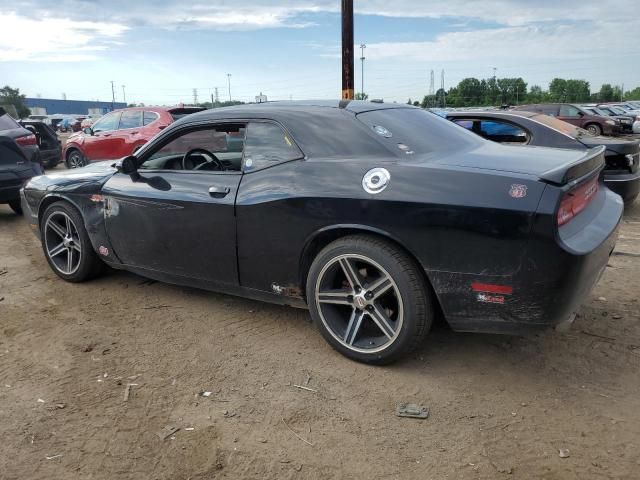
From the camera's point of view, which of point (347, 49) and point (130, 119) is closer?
point (347, 49)

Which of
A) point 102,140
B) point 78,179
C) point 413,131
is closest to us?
point 413,131

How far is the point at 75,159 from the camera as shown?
1282 cm

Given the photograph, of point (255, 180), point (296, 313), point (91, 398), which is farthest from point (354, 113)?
point (91, 398)

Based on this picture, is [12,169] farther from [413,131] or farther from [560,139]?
[560,139]

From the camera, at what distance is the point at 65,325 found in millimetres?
3844

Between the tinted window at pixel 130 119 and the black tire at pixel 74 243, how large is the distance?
6.97m

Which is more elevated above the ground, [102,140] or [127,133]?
[127,133]

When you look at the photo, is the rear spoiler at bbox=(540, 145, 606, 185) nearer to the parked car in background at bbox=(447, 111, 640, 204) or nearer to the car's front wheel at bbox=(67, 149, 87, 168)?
the parked car in background at bbox=(447, 111, 640, 204)

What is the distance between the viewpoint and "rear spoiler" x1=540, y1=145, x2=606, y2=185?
257cm

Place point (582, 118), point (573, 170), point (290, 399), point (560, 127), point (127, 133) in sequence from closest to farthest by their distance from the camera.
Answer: point (573, 170) < point (290, 399) < point (560, 127) < point (127, 133) < point (582, 118)

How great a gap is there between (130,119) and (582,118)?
1717cm

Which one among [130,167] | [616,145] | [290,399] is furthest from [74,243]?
[616,145]

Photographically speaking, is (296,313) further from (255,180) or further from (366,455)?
(366,455)

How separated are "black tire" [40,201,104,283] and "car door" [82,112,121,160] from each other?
7161 mm
